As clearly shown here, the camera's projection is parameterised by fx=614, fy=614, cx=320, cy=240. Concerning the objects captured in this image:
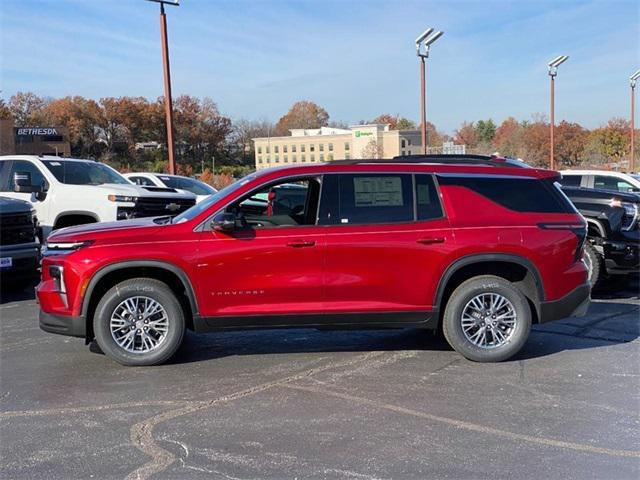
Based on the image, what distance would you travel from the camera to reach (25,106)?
84438mm

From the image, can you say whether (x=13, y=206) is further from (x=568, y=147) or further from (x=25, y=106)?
(x=25, y=106)

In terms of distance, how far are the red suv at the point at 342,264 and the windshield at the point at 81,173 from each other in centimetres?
522

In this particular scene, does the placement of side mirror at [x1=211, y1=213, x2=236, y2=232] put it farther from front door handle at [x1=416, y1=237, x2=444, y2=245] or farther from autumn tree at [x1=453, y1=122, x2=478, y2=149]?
autumn tree at [x1=453, y1=122, x2=478, y2=149]

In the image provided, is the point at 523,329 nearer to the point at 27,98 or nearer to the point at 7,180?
the point at 7,180

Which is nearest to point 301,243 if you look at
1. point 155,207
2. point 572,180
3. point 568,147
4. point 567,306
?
point 567,306

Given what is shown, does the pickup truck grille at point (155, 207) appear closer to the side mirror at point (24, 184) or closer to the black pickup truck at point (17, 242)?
the black pickup truck at point (17, 242)

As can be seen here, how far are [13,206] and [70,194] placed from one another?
1331 millimetres

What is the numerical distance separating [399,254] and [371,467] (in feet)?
7.39

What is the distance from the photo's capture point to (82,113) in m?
82.2

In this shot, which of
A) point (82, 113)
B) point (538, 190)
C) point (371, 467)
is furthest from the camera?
point (82, 113)

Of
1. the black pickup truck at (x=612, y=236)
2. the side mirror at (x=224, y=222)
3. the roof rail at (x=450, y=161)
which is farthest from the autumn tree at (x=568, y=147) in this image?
the side mirror at (x=224, y=222)

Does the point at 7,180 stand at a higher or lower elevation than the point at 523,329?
higher

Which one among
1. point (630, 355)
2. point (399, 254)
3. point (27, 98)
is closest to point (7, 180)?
point (399, 254)

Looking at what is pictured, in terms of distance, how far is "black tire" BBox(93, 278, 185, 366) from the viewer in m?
5.47
